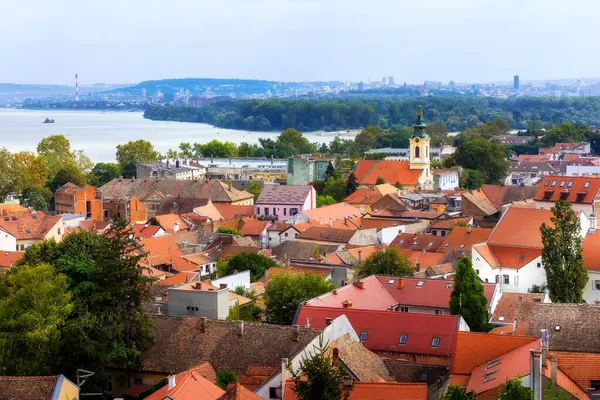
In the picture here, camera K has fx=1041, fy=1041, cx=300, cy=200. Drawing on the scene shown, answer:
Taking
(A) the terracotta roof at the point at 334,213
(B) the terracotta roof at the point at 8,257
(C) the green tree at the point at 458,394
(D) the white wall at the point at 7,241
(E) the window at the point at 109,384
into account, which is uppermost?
(C) the green tree at the point at 458,394

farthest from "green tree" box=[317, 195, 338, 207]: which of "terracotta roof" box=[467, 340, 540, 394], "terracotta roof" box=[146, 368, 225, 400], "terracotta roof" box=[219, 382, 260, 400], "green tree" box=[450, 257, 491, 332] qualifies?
"terracotta roof" box=[219, 382, 260, 400]

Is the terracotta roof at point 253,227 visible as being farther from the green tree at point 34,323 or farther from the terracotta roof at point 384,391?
the terracotta roof at point 384,391

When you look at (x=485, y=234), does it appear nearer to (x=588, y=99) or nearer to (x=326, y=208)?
(x=326, y=208)

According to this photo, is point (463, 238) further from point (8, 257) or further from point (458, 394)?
point (458, 394)

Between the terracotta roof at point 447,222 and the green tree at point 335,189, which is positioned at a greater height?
the terracotta roof at point 447,222

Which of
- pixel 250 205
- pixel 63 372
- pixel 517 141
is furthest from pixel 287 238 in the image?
pixel 517 141

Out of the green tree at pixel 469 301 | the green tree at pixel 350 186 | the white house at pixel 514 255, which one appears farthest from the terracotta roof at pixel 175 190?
the green tree at pixel 469 301

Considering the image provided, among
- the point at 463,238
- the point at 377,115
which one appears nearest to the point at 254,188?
the point at 463,238
